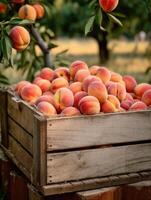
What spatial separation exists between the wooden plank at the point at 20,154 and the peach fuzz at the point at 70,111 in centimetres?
25

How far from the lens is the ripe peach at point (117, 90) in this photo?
243cm

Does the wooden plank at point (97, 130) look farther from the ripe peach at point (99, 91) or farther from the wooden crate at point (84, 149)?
the ripe peach at point (99, 91)

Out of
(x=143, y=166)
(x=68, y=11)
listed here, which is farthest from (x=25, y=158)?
(x=68, y=11)

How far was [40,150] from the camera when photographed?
2158 millimetres

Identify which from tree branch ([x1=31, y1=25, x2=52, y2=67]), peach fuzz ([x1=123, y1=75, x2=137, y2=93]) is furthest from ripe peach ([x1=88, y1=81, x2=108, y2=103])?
tree branch ([x1=31, y1=25, x2=52, y2=67])

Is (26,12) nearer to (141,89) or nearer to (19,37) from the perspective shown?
(19,37)

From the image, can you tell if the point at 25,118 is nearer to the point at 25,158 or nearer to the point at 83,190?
→ the point at 25,158

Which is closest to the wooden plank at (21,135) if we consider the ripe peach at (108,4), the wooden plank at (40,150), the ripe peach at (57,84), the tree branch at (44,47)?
the wooden plank at (40,150)

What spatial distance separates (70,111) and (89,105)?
0.09 metres

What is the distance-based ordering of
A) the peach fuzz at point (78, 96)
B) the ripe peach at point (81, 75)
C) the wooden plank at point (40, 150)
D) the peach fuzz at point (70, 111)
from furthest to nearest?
the ripe peach at point (81, 75)
the peach fuzz at point (78, 96)
the peach fuzz at point (70, 111)
the wooden plank at point (40, 150)

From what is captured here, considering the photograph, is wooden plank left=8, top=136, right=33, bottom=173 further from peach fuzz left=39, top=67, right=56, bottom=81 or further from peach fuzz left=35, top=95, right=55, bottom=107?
peach fuzz left=39, top=67, right=56, bottom=81

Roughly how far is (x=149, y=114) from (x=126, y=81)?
398 mm

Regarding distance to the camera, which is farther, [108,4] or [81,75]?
[81,75]

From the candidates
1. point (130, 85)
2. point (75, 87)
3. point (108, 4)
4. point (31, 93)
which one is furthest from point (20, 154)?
point (108, 4)
